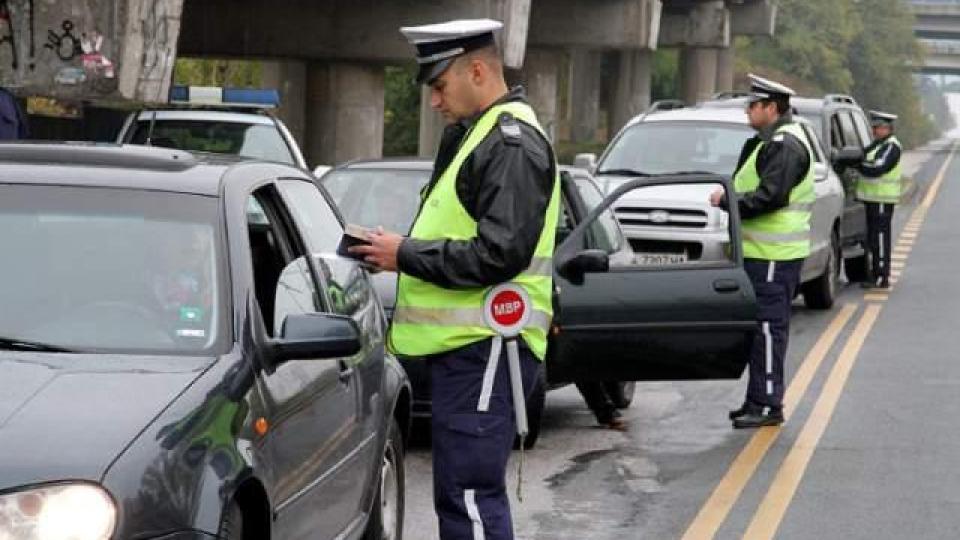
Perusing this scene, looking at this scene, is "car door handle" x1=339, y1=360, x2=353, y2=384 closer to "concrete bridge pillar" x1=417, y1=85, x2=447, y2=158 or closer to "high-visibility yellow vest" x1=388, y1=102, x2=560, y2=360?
"high-visibility yellow vest" x1=388, y1=102, x2=560, y2=360

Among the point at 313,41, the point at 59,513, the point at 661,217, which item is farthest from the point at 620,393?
the point at 313,41

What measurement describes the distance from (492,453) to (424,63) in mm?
1137

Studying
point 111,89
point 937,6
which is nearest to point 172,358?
point 111,89

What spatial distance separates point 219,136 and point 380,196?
4.54 meters

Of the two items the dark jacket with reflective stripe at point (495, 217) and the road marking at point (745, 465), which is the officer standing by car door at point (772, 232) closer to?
the road marking at point (745, 465)

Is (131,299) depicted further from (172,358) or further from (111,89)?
(111,89)

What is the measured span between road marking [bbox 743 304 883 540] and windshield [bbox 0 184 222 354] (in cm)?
383

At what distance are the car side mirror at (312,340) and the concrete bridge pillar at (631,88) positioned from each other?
62014 millimetres

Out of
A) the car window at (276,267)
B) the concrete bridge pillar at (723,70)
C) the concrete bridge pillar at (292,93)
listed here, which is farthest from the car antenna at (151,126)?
the concrete bridge pillar at (723,70)

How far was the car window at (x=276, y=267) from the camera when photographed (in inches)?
257

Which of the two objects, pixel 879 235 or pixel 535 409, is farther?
pixel 879 235

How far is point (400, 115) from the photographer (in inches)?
2061

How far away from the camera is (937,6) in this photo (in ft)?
478

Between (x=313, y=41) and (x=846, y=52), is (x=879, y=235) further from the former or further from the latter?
(x=846, y=52)
